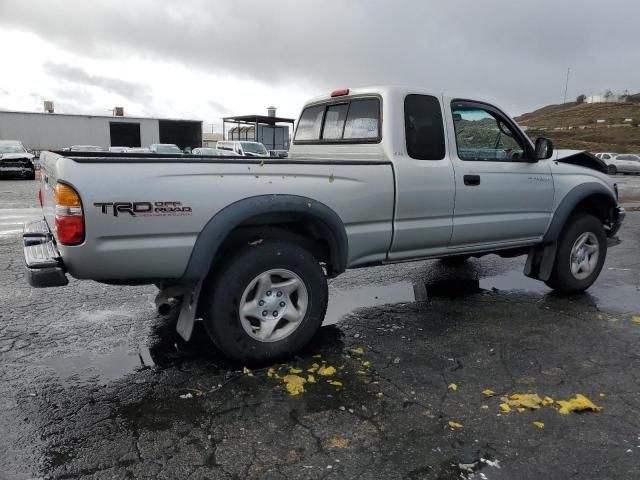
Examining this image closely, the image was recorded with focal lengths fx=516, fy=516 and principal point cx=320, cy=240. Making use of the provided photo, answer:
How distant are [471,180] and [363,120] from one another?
1.09m

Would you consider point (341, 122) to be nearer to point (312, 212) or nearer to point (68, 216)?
point (312, 212)

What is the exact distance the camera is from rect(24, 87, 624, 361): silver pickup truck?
3.06 meters

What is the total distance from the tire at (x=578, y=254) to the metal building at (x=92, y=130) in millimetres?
42254

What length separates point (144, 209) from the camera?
10.0ft

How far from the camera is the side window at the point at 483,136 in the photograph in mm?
4602

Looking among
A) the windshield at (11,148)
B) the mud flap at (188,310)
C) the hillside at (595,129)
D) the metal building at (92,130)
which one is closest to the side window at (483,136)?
the mud flap at (188,310)

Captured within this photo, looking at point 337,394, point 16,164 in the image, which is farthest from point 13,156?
point 337,394

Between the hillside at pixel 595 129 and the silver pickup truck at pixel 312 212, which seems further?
the hillside at pixel 595 129

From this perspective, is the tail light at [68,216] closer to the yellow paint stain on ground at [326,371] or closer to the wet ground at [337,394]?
the wet ground at [337,394]

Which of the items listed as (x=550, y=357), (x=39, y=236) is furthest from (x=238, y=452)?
(x=550, y=357)

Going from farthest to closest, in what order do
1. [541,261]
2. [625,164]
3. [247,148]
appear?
[625,164], [247,148], [541,261]

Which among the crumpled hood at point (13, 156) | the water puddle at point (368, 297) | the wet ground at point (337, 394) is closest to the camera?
the wet ground at point (337, 394)

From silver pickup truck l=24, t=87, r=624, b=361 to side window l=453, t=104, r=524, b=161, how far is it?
0.02 m

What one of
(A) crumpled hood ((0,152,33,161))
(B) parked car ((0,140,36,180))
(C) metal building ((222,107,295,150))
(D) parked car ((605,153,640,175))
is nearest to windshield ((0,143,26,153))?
(B) parked car ((0,140,36,180))
